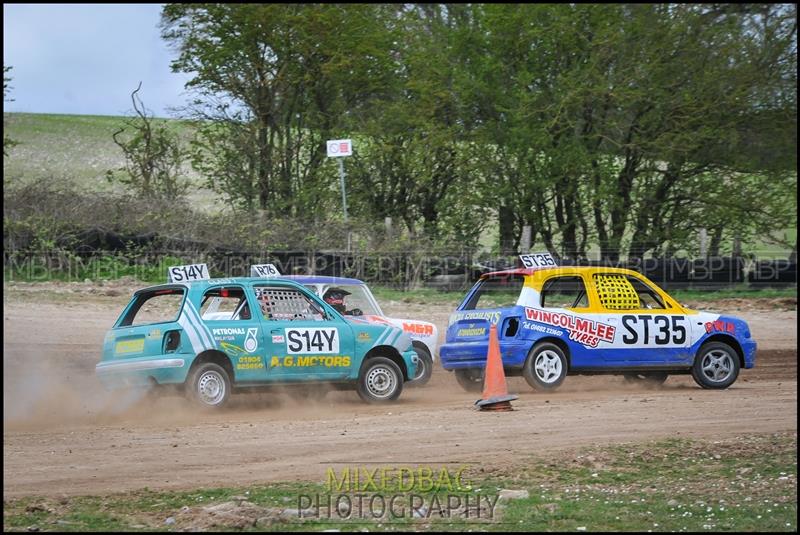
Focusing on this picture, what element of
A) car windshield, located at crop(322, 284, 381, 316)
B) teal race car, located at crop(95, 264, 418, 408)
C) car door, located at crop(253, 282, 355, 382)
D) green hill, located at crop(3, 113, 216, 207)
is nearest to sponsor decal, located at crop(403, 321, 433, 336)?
car windshield, located at crop(322, 284, 381, 316)

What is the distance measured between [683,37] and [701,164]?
335 cm

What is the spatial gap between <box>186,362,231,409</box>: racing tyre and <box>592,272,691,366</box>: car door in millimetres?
5090

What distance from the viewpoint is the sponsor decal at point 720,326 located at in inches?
595

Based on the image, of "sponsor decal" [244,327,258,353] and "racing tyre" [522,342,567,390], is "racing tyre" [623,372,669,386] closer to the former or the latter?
"racing tyre" [522,342,567,390]

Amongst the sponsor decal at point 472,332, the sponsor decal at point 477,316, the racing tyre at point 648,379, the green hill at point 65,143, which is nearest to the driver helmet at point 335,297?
the sponsor decal at point 477,316

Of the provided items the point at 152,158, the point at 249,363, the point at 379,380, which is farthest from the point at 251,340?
the point at 152,158

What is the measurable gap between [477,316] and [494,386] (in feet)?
6.41

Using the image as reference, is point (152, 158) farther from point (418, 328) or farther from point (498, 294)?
point (418, 328)

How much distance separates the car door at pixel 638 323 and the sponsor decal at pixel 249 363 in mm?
4667

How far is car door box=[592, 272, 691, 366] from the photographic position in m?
14.8

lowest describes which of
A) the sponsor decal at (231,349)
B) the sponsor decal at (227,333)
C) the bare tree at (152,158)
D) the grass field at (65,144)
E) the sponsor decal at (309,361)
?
the sponsor decal at (309,361)

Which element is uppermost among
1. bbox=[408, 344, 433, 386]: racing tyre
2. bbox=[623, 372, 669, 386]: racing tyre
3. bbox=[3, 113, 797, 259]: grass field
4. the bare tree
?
bbox=[3, 113, 797, 259]: grass field

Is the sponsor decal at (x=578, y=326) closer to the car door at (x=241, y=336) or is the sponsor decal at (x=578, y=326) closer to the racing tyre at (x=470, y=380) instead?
the racing tyre at (x=470, y=380)

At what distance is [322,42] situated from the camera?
2850 centimetres
